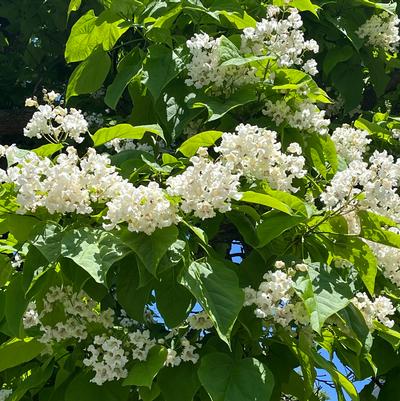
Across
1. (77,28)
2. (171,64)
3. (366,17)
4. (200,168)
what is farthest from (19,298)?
(366,17)

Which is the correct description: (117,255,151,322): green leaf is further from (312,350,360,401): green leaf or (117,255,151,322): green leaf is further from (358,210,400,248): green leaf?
(358,210,400,248): green leaf

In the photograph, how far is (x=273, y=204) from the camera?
1.65 m

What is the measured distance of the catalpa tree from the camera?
1.61m

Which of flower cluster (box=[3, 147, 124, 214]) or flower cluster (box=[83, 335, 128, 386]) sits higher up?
flower cluster (box=[3, 147, 124, 214])

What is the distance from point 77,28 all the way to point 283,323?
1095 mm

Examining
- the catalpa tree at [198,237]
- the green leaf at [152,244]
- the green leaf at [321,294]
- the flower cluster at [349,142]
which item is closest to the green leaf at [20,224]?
the catalpa tree at [198,237]

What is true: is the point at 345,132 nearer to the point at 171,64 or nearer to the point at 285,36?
the point at 285,36

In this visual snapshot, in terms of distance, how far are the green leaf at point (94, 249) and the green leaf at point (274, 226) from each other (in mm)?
296

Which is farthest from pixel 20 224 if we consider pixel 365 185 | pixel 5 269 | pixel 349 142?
pixel 349 142

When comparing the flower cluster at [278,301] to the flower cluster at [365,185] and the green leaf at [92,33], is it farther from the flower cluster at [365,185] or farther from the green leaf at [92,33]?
the green leaf at [92,33]

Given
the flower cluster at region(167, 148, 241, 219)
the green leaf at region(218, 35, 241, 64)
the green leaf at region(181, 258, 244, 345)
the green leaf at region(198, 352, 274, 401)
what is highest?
the green leaf at region(218, 35, 241, 64)

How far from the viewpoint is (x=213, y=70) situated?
2021 millimetres

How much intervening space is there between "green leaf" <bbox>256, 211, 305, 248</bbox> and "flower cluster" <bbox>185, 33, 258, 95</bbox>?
45 centimetres

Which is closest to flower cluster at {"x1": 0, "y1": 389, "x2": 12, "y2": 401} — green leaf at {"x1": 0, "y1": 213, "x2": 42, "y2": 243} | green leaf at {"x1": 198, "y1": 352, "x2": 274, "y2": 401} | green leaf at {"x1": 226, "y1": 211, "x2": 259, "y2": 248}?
green leaf at {"x1": 0, "y1": 213, "x2": 42, "y2": 243}
